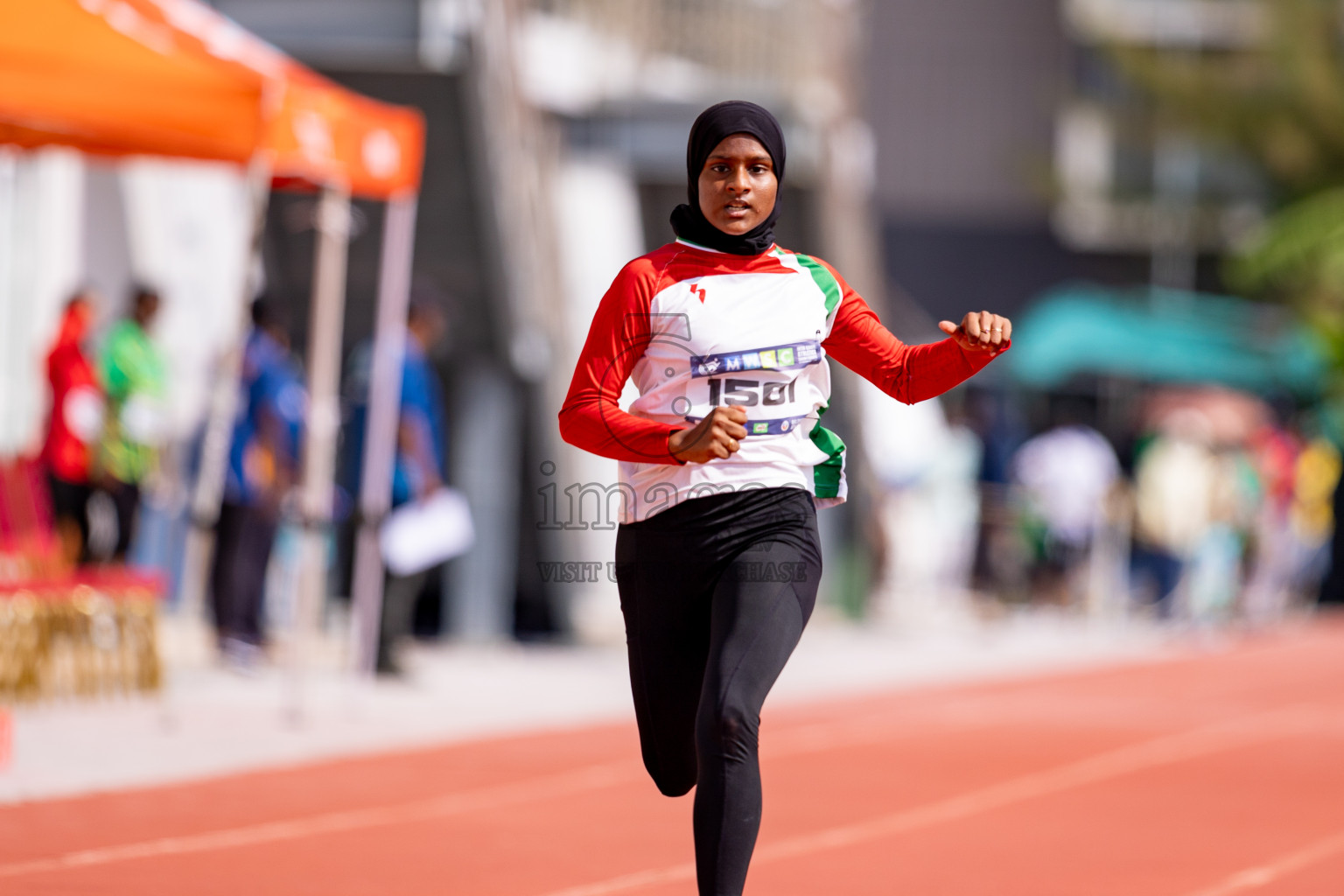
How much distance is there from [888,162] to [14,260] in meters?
25.5

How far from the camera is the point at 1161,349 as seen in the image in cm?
2678

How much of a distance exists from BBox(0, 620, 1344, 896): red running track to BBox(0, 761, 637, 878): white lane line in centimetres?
2

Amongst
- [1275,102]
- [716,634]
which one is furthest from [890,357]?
[1275,102]

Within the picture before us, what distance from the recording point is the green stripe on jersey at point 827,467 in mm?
5270

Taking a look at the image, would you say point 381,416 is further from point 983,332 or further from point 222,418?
point 983,332

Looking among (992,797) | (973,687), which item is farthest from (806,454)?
(973,687)

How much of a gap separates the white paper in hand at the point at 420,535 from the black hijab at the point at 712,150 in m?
7.42

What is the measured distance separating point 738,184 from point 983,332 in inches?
25.1

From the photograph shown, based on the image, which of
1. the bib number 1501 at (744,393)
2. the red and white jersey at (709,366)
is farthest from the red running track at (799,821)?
the bib number 1501 at (744,393)

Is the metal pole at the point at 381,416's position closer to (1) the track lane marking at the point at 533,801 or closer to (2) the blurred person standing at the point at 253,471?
(2) the blurred person standing at the point at 253,471

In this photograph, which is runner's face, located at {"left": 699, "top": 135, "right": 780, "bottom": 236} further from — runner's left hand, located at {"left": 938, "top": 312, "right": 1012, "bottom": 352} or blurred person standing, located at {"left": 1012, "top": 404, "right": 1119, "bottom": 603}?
blurred person standing, located at {"left": 1012, "top": 404, "right": 1119, "bottom": 603}

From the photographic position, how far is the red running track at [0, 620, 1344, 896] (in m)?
6.94

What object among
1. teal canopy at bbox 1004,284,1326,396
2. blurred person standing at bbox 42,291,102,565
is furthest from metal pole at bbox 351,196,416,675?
teal canopy at bbox 1004,284,1326,396

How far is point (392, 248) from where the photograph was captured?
11.6 metres
